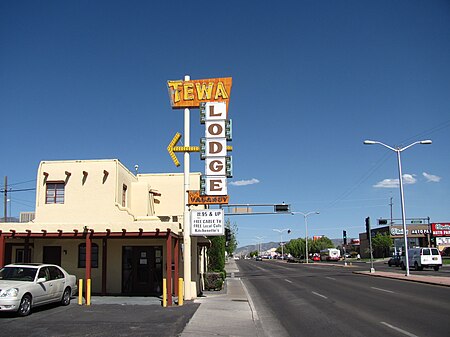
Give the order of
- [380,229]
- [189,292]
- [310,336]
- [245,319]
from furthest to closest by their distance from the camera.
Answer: [380,229], [189,292], [245,319], [310,336]

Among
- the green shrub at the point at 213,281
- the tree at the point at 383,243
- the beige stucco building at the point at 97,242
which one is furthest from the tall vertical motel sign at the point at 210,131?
the tree at the point at 383,243

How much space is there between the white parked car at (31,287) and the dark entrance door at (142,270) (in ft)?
13.3

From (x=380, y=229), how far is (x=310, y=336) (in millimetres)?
99032

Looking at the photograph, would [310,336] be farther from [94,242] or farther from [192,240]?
[94,242]

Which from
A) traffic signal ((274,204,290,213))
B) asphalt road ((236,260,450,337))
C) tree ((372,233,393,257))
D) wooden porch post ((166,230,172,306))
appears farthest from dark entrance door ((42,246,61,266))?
tree ((372,233,393,257))

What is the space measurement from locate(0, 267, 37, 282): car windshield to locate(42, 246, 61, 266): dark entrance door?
20.7ft

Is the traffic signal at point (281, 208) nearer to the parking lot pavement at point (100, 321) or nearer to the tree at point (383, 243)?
the parking lot pavement at point (100, 321)

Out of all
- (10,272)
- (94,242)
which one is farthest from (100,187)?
(10,272)

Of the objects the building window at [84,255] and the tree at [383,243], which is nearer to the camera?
the building window at [84,255]

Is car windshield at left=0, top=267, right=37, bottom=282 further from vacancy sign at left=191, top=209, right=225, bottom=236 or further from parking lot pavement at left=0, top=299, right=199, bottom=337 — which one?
vacancy sign at left=191, top=209, right=225, bottom=236

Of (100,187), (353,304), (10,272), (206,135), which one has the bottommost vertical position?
(353,304)

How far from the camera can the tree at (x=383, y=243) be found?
9412 cm

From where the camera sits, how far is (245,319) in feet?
46.2

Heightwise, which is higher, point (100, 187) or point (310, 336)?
point (100, 187)
